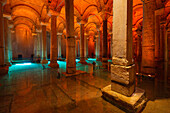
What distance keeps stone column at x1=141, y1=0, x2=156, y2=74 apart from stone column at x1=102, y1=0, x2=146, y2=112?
329cm

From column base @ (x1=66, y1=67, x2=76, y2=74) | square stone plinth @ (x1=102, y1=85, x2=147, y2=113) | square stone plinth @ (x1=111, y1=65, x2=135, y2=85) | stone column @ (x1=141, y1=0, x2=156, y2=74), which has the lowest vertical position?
square stone plinth @ (x1=102, y1=85, x2=147, y2=113)

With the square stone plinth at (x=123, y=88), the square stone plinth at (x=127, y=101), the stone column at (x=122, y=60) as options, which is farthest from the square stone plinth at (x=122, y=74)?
the square stone plinth at (x=127, y=101)

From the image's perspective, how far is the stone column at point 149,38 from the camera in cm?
472

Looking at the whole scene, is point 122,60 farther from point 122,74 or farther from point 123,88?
point 123,88

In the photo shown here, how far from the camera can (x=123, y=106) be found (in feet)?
6.99

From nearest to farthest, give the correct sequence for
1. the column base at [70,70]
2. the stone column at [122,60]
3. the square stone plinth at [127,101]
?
the square stone plinth at [127,101] < the stone column at [122,60] < the column base at [70,70]

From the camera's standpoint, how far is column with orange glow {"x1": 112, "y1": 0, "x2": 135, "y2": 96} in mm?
2289

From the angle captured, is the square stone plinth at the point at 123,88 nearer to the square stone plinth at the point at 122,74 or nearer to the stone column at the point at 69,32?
the square stone plinth at the point at 122,74

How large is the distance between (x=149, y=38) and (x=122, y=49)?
3.77 metres

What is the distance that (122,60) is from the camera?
235 cm

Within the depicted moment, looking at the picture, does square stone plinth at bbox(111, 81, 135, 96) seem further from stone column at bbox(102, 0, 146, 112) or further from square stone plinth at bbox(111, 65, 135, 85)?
square stone plinth at bbox(111, 65, 135, 85)

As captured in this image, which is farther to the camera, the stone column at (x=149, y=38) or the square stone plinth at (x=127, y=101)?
the stone column at (x=149, y=38)

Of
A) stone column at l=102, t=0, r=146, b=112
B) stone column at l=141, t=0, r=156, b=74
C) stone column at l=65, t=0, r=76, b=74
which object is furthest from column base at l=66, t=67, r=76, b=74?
stone column at l=141, t=0, r=156, b=74

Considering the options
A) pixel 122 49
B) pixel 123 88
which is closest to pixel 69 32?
pixel 122 49
